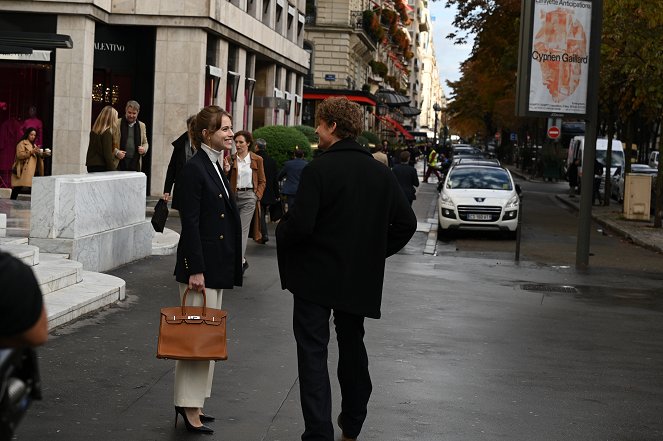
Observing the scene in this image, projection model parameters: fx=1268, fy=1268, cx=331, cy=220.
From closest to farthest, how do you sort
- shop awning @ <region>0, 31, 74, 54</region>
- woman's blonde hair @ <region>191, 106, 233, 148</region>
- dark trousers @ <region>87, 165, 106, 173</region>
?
woman's blonde hair @ <region>191, 106, 233, 148</region>, shop awning @ <region>0, 31, 74, 54</region>, dark trousers @ <region>87, 165, 106, 173</region>

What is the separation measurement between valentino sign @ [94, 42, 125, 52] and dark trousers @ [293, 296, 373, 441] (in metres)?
25.7

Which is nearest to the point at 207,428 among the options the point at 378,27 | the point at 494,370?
the point at 494,370

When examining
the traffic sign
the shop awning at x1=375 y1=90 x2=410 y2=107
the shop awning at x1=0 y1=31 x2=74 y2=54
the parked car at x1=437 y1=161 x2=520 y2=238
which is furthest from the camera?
the shop awning at x1=375 y1=90 x2=410 y2=107

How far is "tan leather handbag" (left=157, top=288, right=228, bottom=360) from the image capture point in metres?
6.64

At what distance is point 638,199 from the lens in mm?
32344

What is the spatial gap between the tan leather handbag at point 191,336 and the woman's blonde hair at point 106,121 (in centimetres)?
918

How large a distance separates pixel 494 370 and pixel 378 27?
185ft

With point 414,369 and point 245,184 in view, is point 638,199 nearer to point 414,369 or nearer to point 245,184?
point 245,184

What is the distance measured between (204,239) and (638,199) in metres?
26.8

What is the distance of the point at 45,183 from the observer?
42.5 ft

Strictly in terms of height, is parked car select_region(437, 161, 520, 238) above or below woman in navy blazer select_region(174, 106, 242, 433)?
below

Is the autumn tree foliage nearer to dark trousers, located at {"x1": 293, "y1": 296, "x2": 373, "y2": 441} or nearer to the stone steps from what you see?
the stone steps

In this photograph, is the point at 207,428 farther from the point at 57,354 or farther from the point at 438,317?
the point at 438,317

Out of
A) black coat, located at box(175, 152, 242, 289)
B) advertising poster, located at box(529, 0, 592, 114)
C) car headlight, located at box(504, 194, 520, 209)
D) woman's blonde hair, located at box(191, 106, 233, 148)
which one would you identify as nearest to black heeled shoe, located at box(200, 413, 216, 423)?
black coat, located at box(175, 152, 242, 289)
